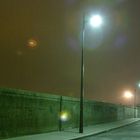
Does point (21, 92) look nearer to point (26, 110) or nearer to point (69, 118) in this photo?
point (26, 110)

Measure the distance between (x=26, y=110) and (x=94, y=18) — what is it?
8.05 metres

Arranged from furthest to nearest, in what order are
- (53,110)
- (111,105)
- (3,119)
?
(111,105) → (53,110) → (3,119)

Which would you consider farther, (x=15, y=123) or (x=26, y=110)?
(x=26, y=110)

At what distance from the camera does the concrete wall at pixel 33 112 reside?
72.5ft

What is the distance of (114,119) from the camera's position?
57.8 m

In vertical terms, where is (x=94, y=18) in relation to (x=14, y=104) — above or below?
above

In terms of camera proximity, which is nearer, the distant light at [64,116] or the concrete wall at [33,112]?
the concrete wall at [33,112]

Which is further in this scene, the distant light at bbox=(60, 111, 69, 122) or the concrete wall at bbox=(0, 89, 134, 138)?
the distant light at bbox=(60, 111, 69, 122)

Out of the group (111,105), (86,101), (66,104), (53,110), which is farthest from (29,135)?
(111,105)

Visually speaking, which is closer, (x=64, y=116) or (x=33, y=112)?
(x=33, y=112)

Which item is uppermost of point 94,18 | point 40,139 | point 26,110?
point 94,18

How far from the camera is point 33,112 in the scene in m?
25.8

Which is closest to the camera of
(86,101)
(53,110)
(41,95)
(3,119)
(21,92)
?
(3,119)

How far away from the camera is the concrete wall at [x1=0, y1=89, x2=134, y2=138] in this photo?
22109 millimetres
